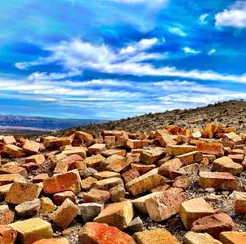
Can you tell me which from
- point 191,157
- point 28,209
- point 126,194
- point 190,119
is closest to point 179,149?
point 191,157

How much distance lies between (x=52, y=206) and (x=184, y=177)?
5.82ft

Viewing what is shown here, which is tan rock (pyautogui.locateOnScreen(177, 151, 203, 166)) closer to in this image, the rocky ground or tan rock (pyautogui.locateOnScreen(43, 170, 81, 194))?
the rocky ground

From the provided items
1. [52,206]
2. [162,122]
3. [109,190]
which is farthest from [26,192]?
[162,122]

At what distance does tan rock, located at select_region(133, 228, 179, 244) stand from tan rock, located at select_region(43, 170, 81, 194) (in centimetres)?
173

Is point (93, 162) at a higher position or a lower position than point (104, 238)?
higher

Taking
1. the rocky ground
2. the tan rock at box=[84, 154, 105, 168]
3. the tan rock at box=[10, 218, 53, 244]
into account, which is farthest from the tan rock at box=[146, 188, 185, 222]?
the tan rock at box=[84, 154, 105, 168]

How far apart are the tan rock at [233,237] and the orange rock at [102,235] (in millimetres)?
874

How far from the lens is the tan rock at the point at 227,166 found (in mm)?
6293

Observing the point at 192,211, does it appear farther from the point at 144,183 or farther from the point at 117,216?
the point at 144,183

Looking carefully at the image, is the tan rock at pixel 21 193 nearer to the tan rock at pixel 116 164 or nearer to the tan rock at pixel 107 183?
the tan rock at pixel 107 183

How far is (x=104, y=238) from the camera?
14.1 feet

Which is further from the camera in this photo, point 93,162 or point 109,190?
point 93,162

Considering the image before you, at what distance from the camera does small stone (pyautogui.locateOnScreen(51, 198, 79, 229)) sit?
5.07 meters

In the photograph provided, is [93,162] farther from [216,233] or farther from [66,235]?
[216,233]
